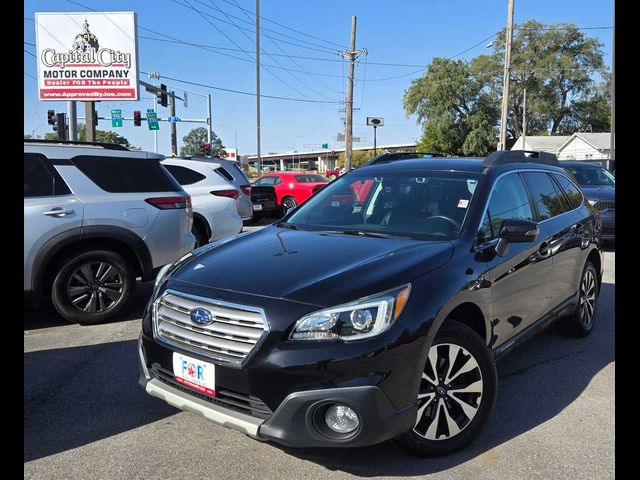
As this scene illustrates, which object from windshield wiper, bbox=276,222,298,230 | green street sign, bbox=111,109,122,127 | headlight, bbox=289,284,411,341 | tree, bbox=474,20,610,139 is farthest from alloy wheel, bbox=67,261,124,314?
tree, bbox=474,20,610,139

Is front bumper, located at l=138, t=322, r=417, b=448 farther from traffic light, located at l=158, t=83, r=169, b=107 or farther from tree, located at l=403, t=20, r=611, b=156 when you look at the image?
tree, located at l=403, t=20, r=611, b=156

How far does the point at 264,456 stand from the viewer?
9.98 ft

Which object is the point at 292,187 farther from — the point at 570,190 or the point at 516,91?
the point at 516,91

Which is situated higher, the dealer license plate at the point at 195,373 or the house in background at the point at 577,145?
the house in background at the point at 577,145

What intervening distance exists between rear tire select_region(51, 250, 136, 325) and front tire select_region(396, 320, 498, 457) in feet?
12.1

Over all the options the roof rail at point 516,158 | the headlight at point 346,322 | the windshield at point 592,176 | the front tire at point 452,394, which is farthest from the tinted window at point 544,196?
the windshield at point 592,176

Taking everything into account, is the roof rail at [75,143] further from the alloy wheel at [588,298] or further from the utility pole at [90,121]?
the utility pole at [90,121]

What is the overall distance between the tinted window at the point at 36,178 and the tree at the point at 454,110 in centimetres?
5360

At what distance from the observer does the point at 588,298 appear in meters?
5.32

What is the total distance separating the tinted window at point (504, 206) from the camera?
146 inches
